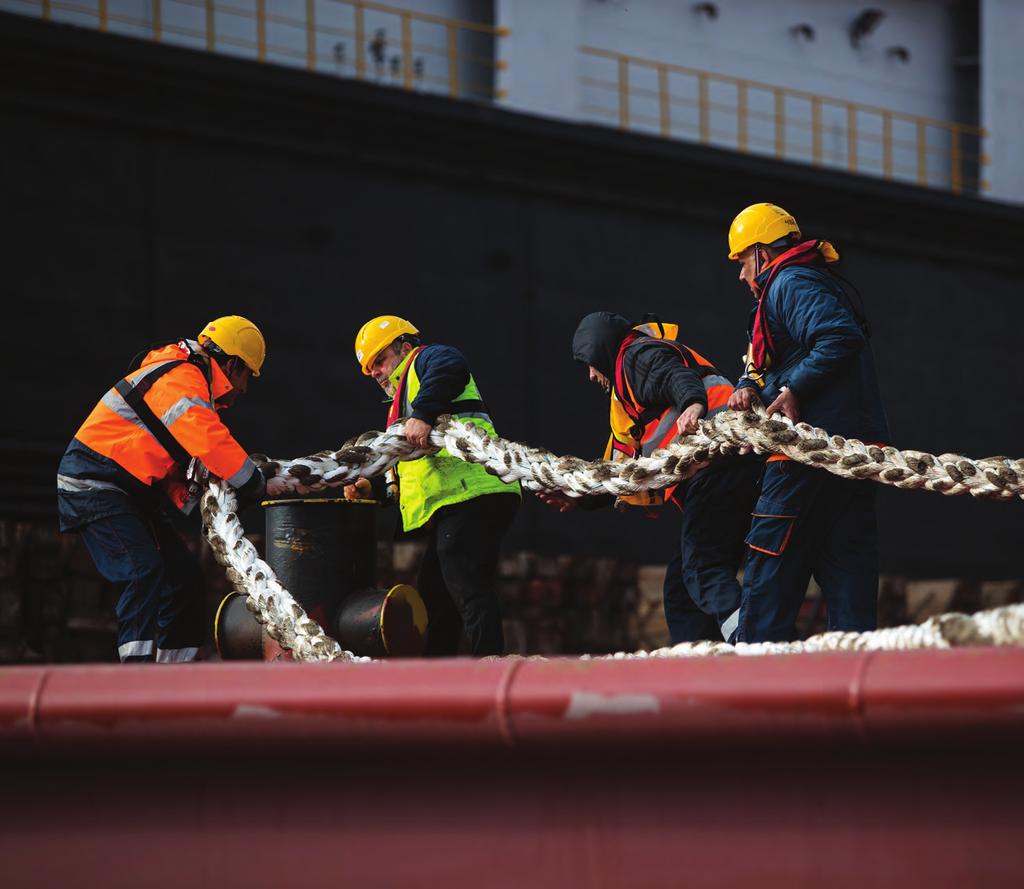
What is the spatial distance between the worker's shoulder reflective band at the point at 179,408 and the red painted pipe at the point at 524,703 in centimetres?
221

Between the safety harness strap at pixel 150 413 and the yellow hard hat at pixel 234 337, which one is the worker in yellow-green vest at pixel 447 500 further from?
the safety harness strap at pixel 150 413

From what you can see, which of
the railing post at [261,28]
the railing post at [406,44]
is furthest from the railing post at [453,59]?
the railing post at [261,28]

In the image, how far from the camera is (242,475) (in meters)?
5.45

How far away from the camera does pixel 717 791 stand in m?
2.85

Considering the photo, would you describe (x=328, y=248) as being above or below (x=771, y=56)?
below

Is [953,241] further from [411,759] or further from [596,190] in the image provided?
[411,759]

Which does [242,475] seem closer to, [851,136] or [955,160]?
[851,136]

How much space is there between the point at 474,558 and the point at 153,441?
49.0 inches

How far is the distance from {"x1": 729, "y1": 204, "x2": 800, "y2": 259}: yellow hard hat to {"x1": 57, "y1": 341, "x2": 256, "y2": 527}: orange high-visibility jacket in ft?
5.80

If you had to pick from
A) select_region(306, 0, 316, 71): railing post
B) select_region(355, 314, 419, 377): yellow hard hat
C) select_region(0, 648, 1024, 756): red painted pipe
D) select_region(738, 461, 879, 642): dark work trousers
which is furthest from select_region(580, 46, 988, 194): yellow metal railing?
select_region(0, 648, 1024, 756): red painted pipe

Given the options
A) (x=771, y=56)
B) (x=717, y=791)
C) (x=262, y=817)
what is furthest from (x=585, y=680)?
(x=771, y=56)

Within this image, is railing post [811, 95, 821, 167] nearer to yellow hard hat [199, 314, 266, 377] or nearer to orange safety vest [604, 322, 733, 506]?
orange safety vest [604, 322, 733, 506]

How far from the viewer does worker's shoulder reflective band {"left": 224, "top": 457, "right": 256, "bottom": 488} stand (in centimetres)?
545

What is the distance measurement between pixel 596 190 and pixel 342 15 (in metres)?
3.22
